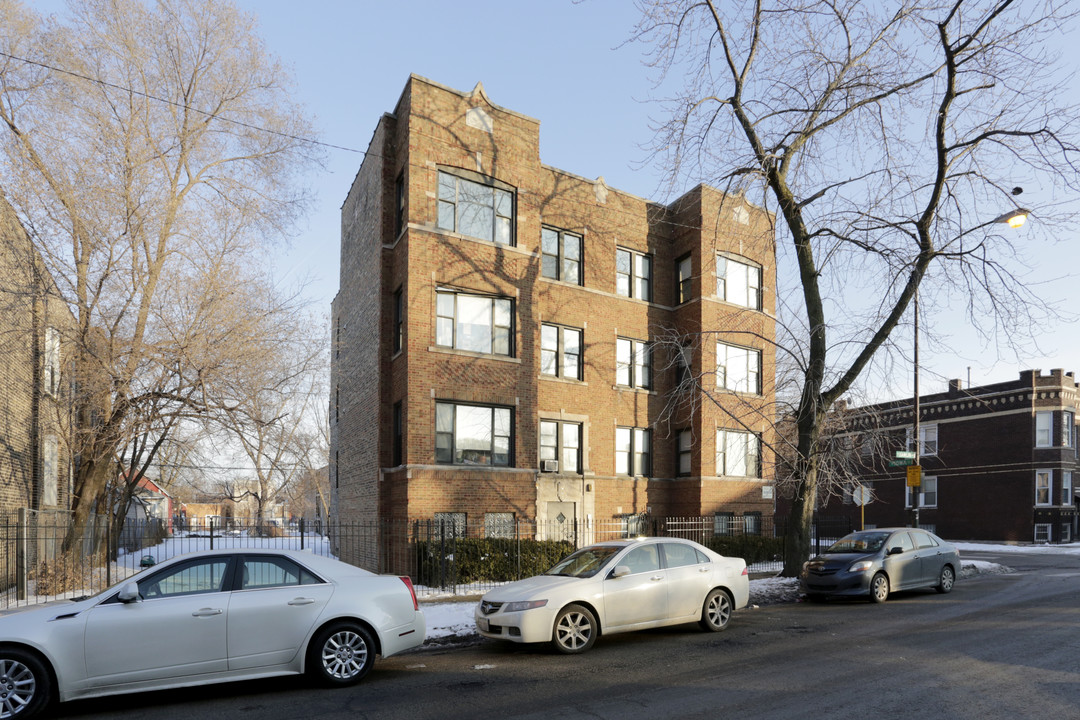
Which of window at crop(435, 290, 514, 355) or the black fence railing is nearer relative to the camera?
the black fence railing

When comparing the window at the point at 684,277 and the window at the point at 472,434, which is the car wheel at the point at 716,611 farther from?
the window at the point at 684,277

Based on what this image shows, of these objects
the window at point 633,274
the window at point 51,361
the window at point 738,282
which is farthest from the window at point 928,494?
the window at point 51,361

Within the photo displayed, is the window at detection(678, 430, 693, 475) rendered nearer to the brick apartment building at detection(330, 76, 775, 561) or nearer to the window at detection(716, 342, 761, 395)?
the brick apartment building at detection(330, 76, 775, 561)

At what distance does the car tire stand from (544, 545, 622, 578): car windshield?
29.9ft

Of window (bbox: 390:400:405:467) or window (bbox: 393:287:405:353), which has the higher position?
window (bbox: 393:287:405:353)

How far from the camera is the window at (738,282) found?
24828mm

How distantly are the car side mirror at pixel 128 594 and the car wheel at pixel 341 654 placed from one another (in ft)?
5.90

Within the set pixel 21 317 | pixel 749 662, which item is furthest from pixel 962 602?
pixel 21 317

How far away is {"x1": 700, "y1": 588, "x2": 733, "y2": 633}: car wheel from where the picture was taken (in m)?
10.8

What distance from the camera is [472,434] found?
19094 millimetres

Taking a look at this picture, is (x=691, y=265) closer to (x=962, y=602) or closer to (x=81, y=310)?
(x=962, y=602)

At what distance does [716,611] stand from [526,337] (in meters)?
10.7

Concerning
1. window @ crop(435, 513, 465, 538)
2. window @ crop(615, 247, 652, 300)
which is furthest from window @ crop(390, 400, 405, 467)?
window @ crop(615, 247, 652, 300)

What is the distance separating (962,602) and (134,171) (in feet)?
62.4
